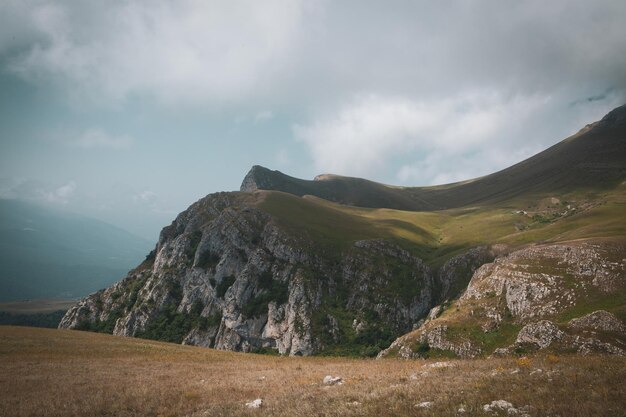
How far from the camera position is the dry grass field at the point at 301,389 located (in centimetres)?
1445

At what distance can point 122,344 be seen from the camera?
5231cm

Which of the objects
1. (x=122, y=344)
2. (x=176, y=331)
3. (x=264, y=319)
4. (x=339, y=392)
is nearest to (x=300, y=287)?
(x=264, y=319)

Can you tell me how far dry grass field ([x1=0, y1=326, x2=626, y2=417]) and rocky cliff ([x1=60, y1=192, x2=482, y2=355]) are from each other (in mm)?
47984

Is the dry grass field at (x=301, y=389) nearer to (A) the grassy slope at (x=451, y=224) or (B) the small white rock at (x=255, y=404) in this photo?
(B) the small white rock at (x=255, y=404)

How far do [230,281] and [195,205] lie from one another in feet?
141

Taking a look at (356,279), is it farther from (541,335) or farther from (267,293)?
(541,335)

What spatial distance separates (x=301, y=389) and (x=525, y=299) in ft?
125

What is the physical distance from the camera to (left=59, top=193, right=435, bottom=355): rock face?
8319cm

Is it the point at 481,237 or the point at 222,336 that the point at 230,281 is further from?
the point at 481,237

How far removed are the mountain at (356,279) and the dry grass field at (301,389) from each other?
25.5 metres

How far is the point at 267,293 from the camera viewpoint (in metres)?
92.6

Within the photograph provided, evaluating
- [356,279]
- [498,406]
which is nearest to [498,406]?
[498,406]

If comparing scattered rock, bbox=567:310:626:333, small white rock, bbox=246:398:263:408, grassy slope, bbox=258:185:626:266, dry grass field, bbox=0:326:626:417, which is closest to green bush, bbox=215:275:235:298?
grassy slope, bbox=258:185:626:266

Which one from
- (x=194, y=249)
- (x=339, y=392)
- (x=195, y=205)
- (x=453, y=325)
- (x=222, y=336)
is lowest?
(x=222, y=336)
